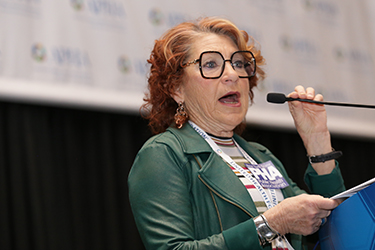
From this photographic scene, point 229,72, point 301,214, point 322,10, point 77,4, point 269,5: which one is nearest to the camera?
point 301,214

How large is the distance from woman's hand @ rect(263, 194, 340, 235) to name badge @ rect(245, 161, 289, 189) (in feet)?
0.85

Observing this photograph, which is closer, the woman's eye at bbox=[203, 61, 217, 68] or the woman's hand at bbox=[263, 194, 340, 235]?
the woman's hand at bbox=[263, 194, 340, 235]

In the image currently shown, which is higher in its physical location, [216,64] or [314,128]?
[216,64]

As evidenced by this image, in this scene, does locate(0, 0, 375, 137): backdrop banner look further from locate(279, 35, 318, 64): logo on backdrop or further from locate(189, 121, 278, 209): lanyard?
locate(189, 121, 278, 209): lanyard

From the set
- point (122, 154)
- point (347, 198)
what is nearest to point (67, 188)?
point (122, 154)

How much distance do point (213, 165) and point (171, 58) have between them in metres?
0.45

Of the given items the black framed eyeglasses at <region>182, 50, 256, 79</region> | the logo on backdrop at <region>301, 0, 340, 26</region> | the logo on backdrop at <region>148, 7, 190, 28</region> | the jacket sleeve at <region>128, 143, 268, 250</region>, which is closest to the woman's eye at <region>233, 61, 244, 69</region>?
the black framed eyeglasses at <region>182, 50, 256, 79</region>

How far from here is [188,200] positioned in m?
1.31

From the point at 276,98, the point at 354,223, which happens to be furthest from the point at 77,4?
the point at 354,223

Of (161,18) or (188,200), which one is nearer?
(188,200)

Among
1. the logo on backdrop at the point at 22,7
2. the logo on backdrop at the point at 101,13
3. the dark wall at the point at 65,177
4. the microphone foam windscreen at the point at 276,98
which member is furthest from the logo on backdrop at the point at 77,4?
the microphone foam windscreen at the point at 276,98

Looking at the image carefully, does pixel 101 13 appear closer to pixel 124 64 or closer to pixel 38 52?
pixel 124 64

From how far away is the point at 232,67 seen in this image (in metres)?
1.61

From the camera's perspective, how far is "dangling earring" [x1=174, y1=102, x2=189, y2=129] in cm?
160
